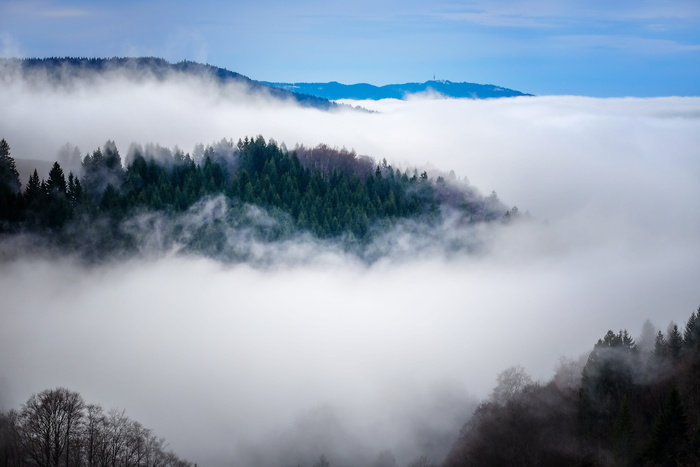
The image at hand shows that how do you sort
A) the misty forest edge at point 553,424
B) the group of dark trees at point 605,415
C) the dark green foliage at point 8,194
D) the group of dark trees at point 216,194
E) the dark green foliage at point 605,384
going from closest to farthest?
the misty forest edge at point 553,424 < the group of dark trees at point 605,415 < the dark green foliage at point 605,384 < the dark green foliage at point 8,194 < the group of dark trees at point 216,194

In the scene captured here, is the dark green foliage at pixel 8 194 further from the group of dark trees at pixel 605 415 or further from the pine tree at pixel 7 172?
the group of dark trees at pixel 605 415

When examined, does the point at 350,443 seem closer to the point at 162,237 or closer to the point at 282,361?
the point at 282,361

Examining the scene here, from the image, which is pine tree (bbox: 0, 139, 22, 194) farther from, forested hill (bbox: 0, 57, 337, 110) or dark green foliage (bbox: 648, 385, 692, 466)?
forested hill (bbox: 0, 57, 337, 110)

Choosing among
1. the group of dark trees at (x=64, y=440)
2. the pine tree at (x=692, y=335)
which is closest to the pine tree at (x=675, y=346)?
the pine tree at (x=692, y=335)

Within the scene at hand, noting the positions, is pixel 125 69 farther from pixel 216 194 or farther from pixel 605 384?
pixel 605 384

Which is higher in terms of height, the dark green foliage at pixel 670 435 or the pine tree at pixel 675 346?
the pine tree at pixel 675 346

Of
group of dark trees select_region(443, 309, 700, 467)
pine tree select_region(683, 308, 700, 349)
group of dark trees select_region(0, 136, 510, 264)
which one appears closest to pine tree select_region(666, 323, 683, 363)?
group of dark trees select_region(443, 309, 700, 467)

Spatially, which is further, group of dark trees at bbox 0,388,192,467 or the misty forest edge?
the misty forest edge

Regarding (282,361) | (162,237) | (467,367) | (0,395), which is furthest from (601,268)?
(0,395)
